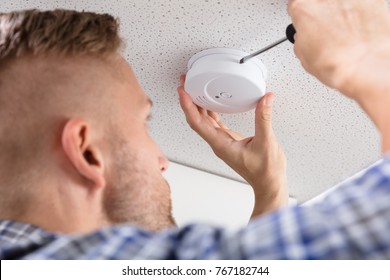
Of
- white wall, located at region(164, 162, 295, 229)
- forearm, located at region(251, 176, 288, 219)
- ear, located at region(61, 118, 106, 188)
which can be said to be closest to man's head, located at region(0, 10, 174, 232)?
ear, located at region(61, 118, 106, 188)

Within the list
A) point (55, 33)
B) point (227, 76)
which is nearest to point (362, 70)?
point (227, 76)

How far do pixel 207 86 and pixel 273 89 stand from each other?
14cm

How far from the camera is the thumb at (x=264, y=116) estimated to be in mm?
944

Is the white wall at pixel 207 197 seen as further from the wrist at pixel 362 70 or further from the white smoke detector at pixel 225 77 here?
the wrist at pixel 362 70

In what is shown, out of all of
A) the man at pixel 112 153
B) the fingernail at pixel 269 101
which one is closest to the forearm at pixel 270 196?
the fingernail at pixel 269 101

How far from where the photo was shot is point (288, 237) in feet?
1.54

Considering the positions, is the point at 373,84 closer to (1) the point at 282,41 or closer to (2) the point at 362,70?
(2) the point at 362,70

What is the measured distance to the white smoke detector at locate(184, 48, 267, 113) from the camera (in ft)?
2.88

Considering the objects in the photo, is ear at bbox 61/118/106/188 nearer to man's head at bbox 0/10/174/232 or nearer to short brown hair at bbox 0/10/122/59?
man's head at bbox 0/10/174/232

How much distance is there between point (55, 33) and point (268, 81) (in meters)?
0.38

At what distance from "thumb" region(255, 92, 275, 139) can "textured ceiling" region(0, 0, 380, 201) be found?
36 mm
